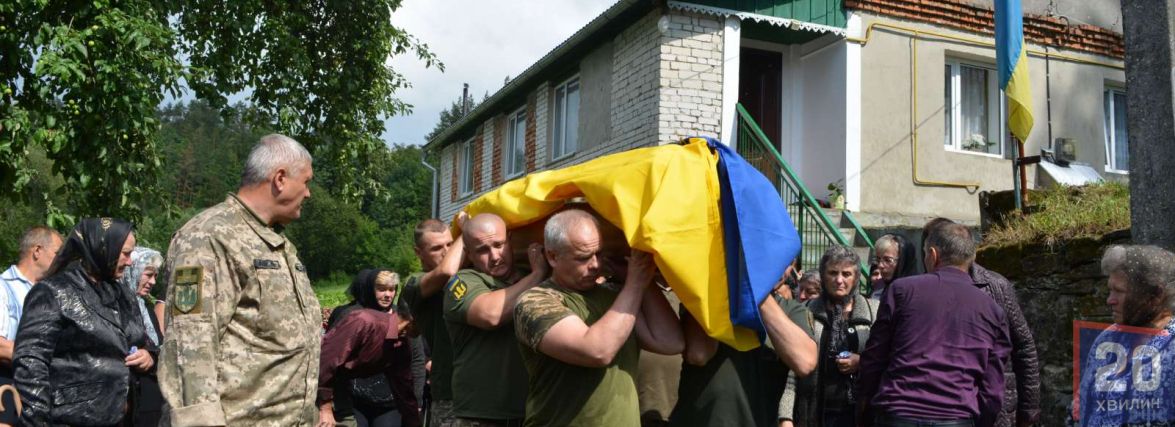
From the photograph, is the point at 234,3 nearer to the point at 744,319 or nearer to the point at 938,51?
the point at 744,319

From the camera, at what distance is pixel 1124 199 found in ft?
23.5

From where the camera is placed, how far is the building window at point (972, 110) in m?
12.9

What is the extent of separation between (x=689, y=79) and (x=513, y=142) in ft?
23.6

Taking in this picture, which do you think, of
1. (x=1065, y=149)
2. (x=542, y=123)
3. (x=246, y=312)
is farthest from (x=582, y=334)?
(x=542, y=123)

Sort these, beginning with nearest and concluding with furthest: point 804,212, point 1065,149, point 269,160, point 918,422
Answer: point 269,160 < point 918,422 < point 804,212 < point 1065,149

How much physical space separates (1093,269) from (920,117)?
6553mm

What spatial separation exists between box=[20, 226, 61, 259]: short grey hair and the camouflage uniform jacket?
2.92 metres

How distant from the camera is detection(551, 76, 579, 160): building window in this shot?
50.0 feet

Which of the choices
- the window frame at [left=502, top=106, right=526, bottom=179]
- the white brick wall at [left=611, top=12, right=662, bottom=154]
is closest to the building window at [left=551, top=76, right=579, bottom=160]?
the white brick wall at [left=611, top=12, right=662, bottom=154]

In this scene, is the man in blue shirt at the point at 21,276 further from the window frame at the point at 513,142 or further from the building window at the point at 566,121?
the window frame at the point at 513,142

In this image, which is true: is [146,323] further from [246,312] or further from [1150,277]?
[1150,277]

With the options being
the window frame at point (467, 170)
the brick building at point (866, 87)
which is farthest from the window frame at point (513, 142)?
the brick building at point (866, 87)

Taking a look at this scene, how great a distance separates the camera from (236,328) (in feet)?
10.6

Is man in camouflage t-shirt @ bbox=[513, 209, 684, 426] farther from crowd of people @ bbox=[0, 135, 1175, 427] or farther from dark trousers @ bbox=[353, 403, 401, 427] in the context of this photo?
dark trousers @ bbox=[353, 403, 401, 427]
